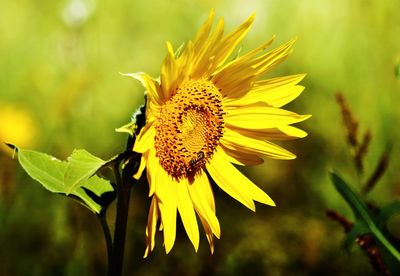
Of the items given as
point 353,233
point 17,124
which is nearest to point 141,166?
point 353,233

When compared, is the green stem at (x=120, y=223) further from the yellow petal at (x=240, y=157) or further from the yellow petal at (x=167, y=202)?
the yellow petal at (x=240, y=157)

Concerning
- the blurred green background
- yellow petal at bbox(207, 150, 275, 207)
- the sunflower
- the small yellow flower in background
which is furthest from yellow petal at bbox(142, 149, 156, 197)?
the small yellow flower in background

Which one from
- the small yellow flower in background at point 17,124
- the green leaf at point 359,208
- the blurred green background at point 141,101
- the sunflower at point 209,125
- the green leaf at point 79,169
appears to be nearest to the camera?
the green leaf at point 79,169

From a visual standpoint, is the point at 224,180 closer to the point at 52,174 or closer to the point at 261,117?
the point at 261,117

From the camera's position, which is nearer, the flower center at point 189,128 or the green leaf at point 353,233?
the flower center at point 189,128

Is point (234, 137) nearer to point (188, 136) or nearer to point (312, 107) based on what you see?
point (188, 136)

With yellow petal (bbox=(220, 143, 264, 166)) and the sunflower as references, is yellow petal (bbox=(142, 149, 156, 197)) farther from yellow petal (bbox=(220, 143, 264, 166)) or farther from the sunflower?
yellow petal (bbox=(220, 143, 264, 166))

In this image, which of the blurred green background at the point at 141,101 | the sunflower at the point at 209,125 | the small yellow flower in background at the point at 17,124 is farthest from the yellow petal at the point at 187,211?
the small yellow flower in background at the point at 17,124
